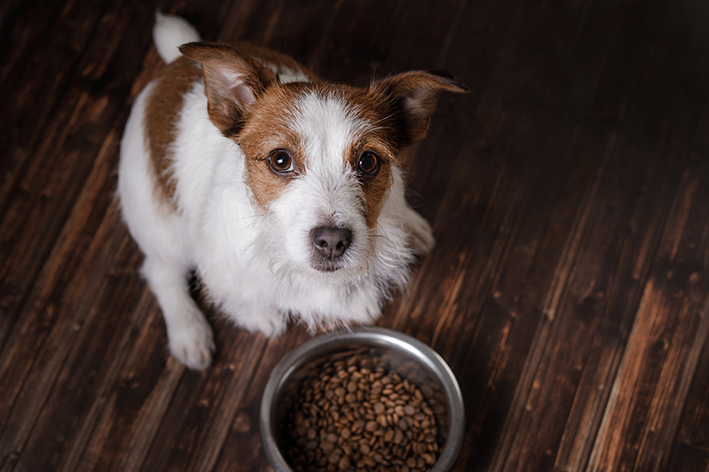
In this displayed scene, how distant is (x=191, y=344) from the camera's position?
2455mm

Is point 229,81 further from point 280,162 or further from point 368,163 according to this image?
point 368,163

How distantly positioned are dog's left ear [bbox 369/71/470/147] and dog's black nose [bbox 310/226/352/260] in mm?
430

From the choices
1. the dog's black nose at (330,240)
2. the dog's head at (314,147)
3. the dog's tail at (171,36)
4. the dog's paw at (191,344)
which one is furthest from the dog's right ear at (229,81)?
the dog's paw at (191,344)

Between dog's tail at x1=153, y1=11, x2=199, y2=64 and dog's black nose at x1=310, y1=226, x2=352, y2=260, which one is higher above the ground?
dog's tail at x1=153, y1=11, x2=199, y2=64

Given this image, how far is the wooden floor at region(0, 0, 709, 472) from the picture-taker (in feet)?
8.21

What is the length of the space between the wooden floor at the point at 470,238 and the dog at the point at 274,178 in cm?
58

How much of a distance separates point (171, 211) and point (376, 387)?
1.22m

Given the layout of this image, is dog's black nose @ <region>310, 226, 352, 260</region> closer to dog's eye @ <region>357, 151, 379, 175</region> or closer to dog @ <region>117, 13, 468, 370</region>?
dog @ <region>117, 13, 468, 370</region>

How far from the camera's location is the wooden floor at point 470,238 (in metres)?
2.50

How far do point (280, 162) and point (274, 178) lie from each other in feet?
0.18

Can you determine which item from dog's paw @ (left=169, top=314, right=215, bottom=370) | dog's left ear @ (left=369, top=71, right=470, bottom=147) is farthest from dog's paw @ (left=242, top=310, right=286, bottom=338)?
dog's left ear @ (left=369, top=71, right=470, bottom=147)

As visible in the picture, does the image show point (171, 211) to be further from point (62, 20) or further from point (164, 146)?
point (62, 20)

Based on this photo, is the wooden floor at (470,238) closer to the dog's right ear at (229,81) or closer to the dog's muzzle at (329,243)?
the dog's muzzle at (329,243)

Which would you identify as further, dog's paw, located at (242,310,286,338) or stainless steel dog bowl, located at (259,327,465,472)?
dog's paw, located at (242,310,286,338)
